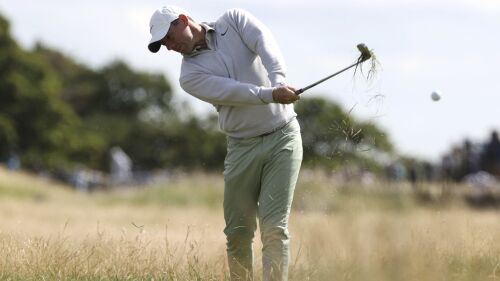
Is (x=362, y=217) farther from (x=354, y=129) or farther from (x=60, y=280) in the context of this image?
(x=60, y=280)

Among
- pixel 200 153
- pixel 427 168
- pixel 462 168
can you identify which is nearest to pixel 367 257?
pixel 462 168

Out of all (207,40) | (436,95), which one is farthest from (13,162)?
(207,40)

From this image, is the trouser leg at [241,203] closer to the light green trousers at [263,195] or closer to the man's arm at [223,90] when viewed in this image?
the light green trousers at [263,195]

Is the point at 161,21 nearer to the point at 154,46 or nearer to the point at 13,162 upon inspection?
the point at 154,46

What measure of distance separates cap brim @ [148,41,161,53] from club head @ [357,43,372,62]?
1464 mm

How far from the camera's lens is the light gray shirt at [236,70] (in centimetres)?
825

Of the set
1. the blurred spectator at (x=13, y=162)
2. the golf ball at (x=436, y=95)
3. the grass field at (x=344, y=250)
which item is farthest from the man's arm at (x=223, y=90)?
the blurred spectator at (x=13, y=162)

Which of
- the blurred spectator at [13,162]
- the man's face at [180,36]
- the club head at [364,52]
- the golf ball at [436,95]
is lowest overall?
the blurred spectator at [13,162]

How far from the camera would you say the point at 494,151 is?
77.4 feet

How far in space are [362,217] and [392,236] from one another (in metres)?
0.52

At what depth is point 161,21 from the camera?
823 centimetres

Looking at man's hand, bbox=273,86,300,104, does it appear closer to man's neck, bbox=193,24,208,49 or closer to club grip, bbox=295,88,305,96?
club grip, bbox=295,88,305,96

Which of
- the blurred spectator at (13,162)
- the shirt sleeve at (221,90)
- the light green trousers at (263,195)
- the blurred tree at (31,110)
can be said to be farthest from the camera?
the blurred tree at (31,110)

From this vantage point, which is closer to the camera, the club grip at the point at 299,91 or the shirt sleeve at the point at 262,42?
Answer: the club grip at the point at 299,91
